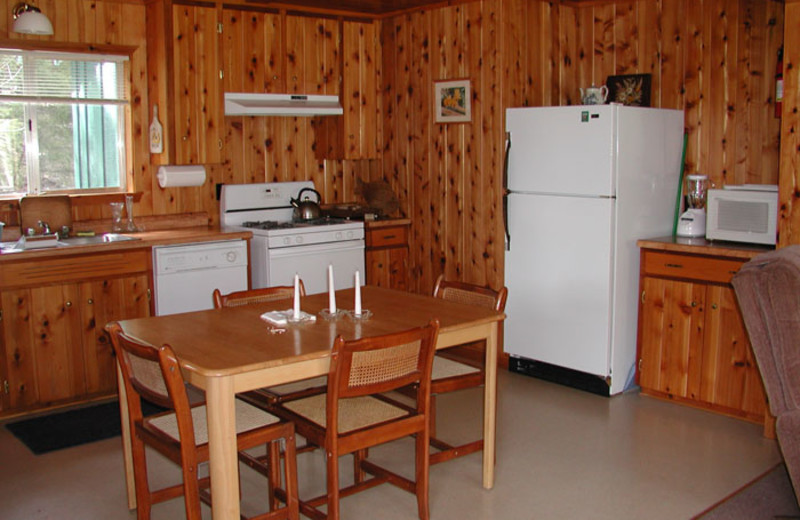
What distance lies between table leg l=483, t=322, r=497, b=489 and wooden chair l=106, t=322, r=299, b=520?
2.94 ft

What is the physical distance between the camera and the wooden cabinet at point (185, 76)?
500 cm

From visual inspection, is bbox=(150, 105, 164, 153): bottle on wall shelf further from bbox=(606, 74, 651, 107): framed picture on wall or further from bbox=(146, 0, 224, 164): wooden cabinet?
bbox=(606, 74, 651, 107): framed picture on wall

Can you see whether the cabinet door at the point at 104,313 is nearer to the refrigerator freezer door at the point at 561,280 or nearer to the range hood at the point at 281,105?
the range hood at the point at 281,105

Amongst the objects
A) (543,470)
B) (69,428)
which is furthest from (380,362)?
(69,428)

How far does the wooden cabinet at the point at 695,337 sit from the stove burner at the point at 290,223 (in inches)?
84.2

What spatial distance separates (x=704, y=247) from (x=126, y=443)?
304cm

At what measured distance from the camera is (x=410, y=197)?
5945 mm

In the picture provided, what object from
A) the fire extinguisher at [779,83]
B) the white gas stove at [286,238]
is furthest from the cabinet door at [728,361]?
the white gas stove at [286,238]

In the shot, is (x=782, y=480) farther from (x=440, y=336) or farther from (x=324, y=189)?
(x=324, y=189)

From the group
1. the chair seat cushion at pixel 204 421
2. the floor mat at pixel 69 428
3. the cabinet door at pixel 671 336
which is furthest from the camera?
the cabinet door at pixel 671 336

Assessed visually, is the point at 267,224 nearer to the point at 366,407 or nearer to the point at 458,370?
the point at 458,370

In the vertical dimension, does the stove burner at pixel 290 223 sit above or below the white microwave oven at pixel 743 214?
below

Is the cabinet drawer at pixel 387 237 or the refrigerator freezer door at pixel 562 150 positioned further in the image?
the cabinet drawer at pixel 387 237

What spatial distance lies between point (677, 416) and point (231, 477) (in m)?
2.74
